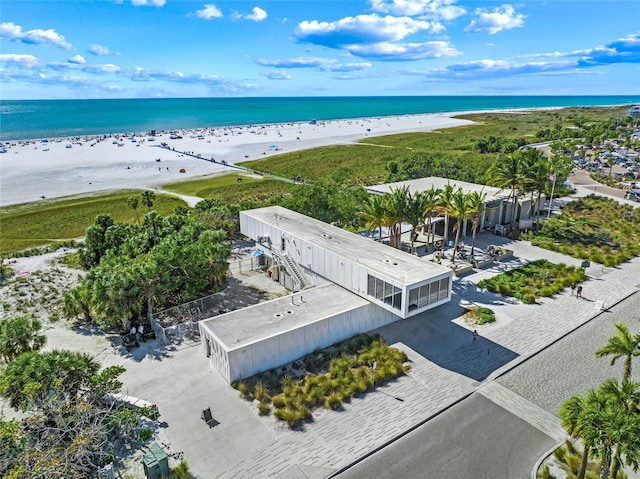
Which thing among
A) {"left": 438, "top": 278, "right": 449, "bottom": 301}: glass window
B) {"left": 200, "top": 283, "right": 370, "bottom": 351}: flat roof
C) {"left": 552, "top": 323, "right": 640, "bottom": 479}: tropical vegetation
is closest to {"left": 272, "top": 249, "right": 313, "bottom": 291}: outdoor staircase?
{"left": 200, "top": 283, "right": 370, "bottom": 351}: flat roof

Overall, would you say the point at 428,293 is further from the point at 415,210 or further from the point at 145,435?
the point at 145,435

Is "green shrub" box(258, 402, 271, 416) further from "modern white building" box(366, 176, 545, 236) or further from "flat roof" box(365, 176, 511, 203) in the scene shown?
"flat roof" box(365, 176, 511, 203)

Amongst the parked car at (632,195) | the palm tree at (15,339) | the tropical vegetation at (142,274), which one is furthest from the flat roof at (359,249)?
the parked car at (632,195)

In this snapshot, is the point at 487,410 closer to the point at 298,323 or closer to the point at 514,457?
the point at 514,457

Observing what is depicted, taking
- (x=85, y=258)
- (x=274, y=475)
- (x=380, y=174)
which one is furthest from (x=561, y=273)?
(x=380, y=174)

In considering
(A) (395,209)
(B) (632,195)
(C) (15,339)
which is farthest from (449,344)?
(B) (632,195)

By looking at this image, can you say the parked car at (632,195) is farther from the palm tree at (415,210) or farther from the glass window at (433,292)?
the glass window at (433,292)
